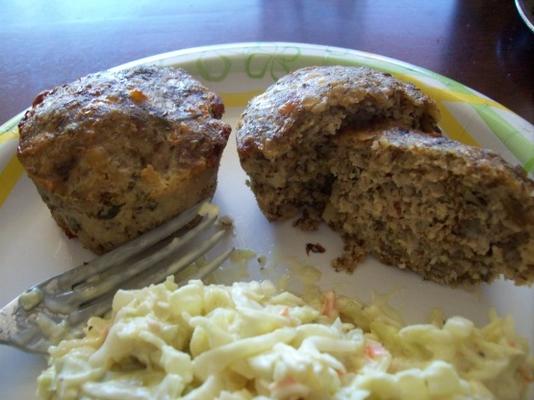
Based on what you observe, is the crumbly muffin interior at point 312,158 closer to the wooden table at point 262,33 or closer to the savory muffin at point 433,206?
the savory muffin at point 433,206

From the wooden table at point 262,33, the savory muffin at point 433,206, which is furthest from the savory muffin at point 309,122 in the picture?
the wooden table at point 262,33

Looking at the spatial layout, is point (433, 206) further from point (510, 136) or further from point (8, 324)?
point (8, 324)

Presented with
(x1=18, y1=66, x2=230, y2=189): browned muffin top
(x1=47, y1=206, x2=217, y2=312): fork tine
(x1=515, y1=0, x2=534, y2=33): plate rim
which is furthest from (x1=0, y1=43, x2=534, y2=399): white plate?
(x1=515, y1=0, x2=534, y2=33): plate rim

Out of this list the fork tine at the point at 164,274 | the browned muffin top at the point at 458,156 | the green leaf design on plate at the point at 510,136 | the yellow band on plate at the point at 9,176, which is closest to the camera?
the browned muffin top at the point at 458,156

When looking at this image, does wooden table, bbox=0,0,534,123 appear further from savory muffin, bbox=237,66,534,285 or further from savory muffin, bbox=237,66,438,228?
savory muffin, bbox=237,66,534,285

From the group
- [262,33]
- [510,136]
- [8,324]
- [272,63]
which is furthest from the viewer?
[262,33]

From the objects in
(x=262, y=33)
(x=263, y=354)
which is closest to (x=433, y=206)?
(x=263, y=354)
